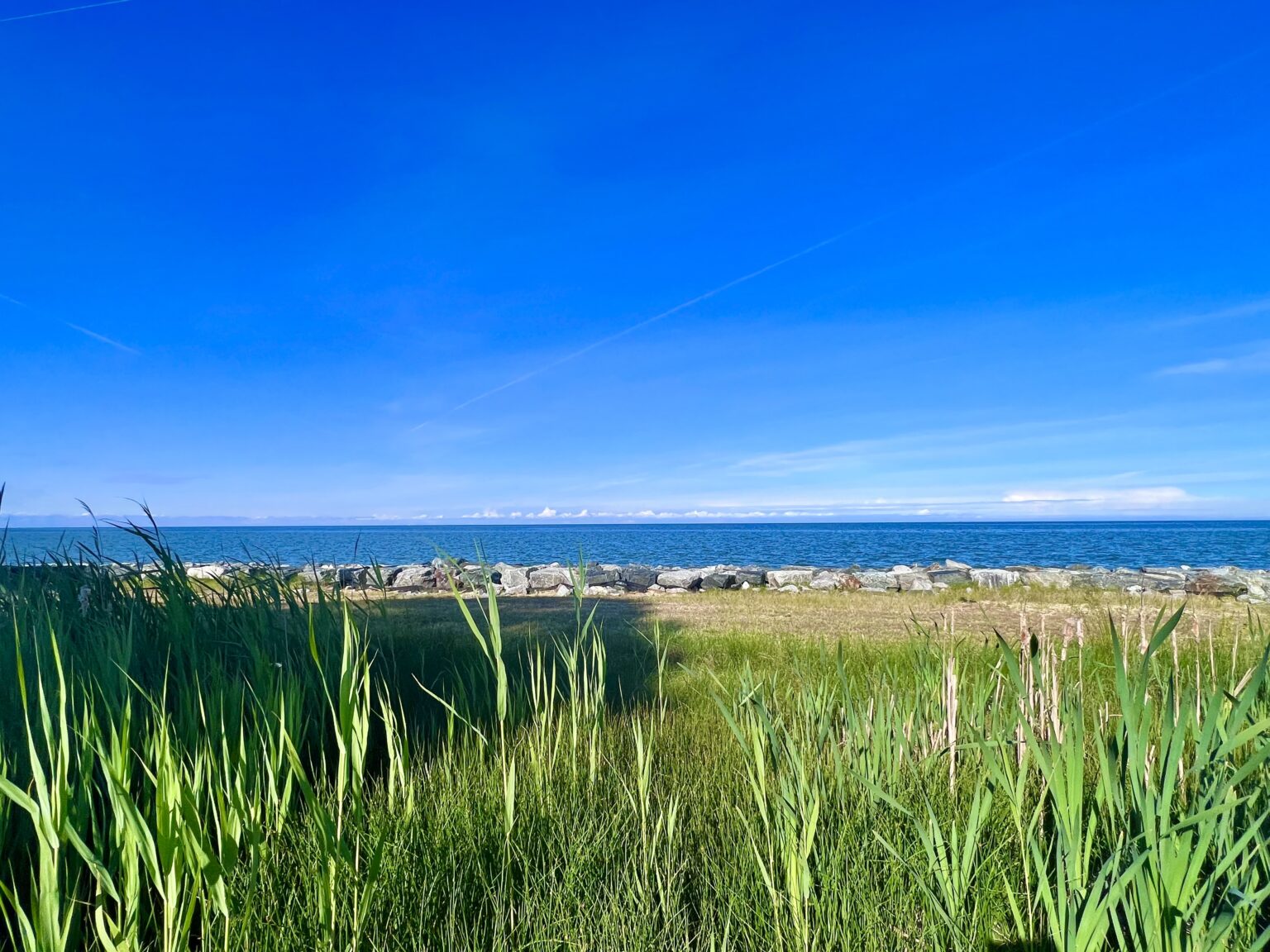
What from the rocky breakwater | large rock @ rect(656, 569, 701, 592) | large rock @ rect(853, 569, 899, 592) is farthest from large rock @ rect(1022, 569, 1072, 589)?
large rock @ rect(656, 569, 701, 592)

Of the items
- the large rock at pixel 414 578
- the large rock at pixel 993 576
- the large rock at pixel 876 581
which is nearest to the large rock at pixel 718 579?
the large rock at pixel 876 581

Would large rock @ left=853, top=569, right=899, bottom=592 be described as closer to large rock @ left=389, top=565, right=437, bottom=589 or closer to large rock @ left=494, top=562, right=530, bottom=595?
large rock @ left=494, top=562, right=530, bottom=595

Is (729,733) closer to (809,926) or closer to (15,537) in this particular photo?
(809,926)

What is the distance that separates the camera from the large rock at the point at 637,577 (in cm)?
1646

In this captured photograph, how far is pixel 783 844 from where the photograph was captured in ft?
6.02

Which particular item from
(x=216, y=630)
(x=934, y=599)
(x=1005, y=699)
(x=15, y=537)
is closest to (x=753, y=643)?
(x=1005, y=699)

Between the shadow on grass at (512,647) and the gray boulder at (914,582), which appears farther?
the gray boulder at (914,582)

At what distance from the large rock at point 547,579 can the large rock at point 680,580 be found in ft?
7.44

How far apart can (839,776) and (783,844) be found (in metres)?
0.38

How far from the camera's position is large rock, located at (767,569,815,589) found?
17.0 metres

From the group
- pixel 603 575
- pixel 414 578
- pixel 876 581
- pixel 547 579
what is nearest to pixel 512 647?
pixel 547 579

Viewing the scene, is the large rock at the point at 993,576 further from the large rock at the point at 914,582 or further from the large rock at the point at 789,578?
the large rock at the point at 789,578

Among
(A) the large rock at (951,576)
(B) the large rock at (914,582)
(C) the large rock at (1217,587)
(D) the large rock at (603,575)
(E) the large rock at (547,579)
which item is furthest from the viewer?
(D) the large rock at (603,575)

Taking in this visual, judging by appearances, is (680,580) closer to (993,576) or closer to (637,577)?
(637,577)
